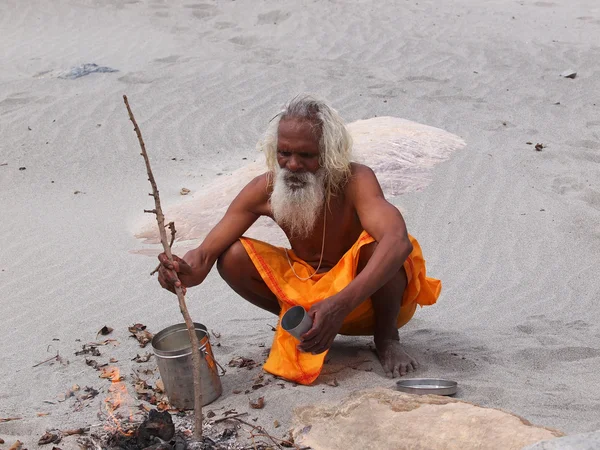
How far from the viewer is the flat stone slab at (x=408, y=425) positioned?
9.09 feet

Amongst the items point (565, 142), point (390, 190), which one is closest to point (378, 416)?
point (390, 190)

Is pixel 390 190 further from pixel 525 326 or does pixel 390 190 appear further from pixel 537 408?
pixel 537 408

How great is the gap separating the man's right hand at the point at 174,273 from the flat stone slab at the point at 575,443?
1.53 metres

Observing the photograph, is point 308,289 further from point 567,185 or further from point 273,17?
point 273,17

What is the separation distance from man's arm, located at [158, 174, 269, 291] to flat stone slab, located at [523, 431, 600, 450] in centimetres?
178

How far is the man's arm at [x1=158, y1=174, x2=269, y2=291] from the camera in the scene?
355 cm

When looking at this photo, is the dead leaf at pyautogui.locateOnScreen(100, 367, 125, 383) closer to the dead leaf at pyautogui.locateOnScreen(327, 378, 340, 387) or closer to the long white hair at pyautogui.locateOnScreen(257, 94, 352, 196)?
the dead leaf at pyautogui.locateOnScreen(327, 378, 340, 387)

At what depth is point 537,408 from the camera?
3162 mm

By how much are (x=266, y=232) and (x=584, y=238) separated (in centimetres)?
219

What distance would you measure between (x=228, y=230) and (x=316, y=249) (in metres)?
0.42

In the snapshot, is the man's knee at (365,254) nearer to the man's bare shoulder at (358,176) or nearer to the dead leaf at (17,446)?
the man's bare shoulder at (358,176)

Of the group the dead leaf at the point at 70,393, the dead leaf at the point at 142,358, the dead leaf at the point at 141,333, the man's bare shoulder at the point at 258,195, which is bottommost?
the dead leaf at the point at 141,333

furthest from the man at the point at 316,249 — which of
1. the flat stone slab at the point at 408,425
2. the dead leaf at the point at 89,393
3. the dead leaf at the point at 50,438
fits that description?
the dead leaf at the point at 50,438

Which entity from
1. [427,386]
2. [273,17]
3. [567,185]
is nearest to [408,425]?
[427,386]
